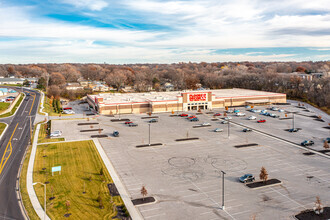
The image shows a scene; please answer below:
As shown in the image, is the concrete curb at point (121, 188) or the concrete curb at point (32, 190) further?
the concrete curb at point (32, 190)

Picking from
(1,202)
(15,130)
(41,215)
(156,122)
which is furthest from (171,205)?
(15,130)

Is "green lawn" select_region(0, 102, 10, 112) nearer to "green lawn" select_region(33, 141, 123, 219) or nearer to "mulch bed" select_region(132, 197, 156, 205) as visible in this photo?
"green lawn" select_region(33, 141, 123, 219)

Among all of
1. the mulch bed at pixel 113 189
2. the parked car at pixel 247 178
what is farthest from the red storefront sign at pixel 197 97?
the mulch bed at pixel 113 189

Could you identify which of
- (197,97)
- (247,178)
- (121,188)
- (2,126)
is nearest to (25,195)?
(121,188)

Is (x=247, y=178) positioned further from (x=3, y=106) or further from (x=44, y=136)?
(x=3, y=106)

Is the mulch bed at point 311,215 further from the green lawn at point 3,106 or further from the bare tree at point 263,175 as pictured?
the green lawn at point 3,106
